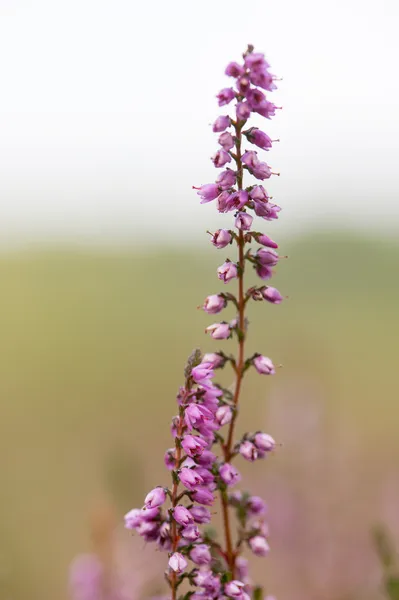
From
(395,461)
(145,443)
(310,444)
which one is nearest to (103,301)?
(145,443)

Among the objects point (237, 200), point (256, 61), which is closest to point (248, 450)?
point (237, 200)

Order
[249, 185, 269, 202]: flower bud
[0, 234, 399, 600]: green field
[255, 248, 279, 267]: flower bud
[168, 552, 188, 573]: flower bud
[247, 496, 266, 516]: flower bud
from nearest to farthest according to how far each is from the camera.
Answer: [168, 552, 188, 573]: flower bud → [249, 185, 269, 202]: flower bud → [255, 248, 279, 267]: flower bud → [247, 496, 266, 516]: flower bud → [0, 234, 399, 600]: green field

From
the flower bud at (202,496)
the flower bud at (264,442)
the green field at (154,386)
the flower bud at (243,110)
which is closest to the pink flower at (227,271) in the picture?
the flower bud at (243,110)

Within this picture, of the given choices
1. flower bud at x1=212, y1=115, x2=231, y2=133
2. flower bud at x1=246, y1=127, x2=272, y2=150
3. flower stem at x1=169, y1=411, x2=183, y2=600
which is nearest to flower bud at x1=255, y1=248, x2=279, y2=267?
flower bud at x1=246, y1=127, x2=272, y2=150

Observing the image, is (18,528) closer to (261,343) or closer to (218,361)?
(261,343)

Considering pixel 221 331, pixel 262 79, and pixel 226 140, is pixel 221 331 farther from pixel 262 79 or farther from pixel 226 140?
pixel 262 79

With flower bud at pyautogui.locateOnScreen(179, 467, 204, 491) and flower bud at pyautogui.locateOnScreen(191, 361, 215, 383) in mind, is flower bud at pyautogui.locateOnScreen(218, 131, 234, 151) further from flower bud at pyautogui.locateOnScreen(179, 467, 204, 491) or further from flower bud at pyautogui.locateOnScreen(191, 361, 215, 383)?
flower bud at pyautogui.locateOnScreen(179, 467, 204, 491)

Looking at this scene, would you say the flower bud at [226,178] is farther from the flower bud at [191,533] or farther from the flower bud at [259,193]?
the flower bud at [191,533]
